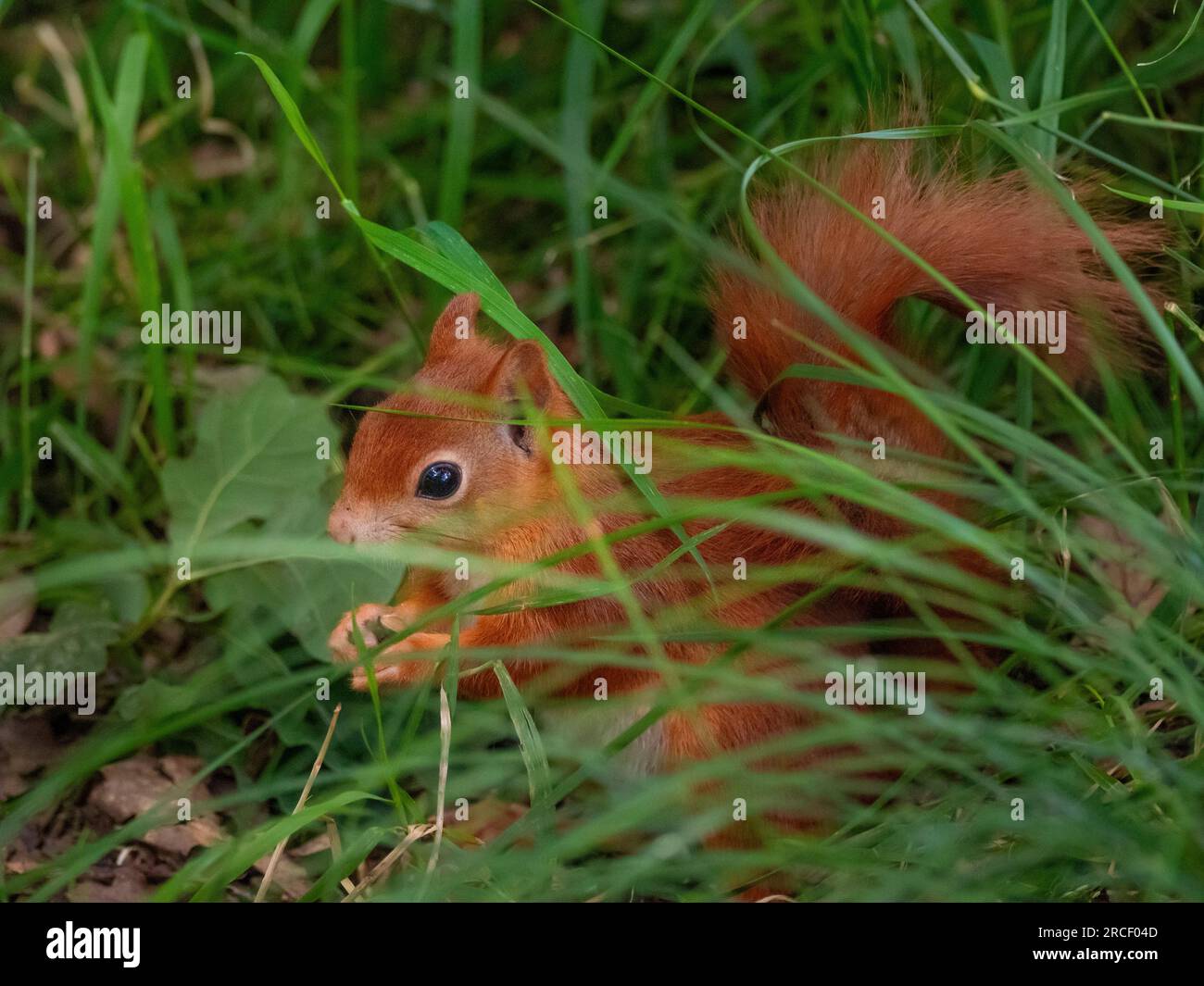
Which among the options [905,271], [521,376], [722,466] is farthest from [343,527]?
[905,271]

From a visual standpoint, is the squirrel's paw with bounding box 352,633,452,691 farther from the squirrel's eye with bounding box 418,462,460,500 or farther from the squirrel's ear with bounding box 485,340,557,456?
the squirrel's ear with bounding box 485,340,557,456

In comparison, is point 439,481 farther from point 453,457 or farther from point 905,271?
point 905,271

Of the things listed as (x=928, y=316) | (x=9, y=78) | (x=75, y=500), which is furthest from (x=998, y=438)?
(x=9, y=78)

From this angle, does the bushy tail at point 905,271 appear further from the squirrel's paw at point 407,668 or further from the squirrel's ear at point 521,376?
the squirrel's paw at point 407,668

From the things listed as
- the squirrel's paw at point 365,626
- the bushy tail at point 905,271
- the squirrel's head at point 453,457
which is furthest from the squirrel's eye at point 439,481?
the bushy tail at point 905,271

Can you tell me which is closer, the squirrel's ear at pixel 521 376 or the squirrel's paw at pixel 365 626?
the squirrel's ear at pixel 521 376

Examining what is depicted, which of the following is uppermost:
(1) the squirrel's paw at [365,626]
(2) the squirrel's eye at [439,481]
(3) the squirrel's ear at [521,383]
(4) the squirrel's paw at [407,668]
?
(3) the squirrel's ear at [521,383]
